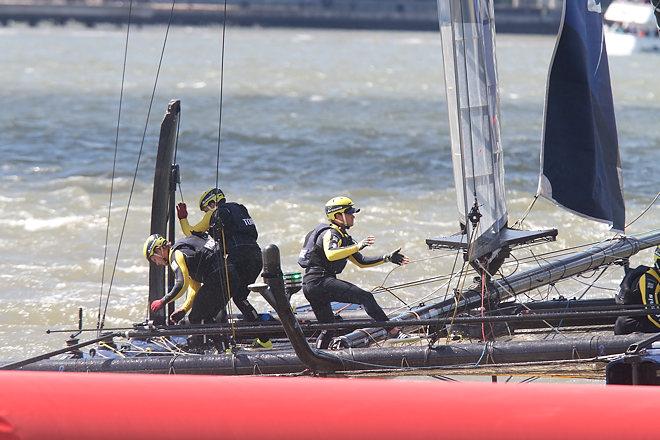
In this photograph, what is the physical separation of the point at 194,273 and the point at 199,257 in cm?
12

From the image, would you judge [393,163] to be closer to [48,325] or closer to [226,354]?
[48,325]

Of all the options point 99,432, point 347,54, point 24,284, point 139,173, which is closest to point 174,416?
point 99,432

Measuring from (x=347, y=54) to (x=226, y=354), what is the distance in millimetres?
53825

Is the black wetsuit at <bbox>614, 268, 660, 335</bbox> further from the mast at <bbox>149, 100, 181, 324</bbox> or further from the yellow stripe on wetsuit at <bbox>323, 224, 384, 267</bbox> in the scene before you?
the mast at <bbox>149, 100, 181, 324</bbox>

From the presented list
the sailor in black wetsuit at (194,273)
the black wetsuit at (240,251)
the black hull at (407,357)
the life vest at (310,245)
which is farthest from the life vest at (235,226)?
the black hull at (407,357)

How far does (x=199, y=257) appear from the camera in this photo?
1034 centimetres

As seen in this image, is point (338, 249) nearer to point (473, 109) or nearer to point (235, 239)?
point (235, 239)

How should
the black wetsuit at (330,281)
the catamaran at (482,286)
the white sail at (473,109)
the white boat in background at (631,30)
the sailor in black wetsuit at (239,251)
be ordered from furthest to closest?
the white boat in background at (631,30)
the sailor in black wetsuit at (239,251)
the black wetsuit at (330,281)
the white sail at (473,109)
the catamaran at (482,286)

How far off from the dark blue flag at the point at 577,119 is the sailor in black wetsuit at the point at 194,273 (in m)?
2.54

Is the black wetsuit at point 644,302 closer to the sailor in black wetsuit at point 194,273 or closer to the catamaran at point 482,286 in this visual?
the catamaran at point 482,286

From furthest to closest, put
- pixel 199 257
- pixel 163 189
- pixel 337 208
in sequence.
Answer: pixel 163 189 → pixel 199 257 → pixel 337 208

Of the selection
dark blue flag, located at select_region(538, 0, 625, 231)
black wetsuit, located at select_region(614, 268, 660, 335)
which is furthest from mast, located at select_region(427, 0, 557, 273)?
black wetsuit, located at select_region(614, 268, 660, 335)

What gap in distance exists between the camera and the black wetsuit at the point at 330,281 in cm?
1023

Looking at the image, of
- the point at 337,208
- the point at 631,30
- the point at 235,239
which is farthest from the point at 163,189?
the point at 631,30
